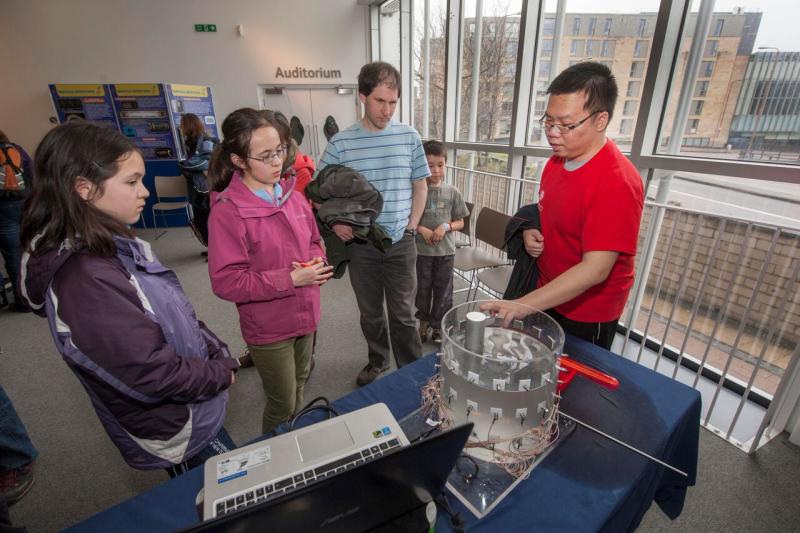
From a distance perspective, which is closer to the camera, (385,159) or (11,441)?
(11,441)

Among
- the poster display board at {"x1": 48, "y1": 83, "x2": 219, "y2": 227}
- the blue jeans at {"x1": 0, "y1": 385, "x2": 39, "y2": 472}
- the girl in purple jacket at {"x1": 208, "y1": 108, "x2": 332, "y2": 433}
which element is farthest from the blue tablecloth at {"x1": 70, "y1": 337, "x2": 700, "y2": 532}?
the poster display board at {"x1": 48, "y1": 83, "x2": 219, "y2": 227}

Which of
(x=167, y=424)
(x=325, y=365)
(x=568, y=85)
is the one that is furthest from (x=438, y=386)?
(x=325, y=365)

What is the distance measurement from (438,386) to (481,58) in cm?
407

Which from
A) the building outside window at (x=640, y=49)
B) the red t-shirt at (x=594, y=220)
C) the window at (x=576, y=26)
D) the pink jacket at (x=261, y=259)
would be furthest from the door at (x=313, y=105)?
the red t-shirt at (x=594, y=220)

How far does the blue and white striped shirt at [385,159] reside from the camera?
6.16 feet

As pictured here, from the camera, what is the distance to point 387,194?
192 cm

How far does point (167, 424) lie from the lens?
0.99 metres

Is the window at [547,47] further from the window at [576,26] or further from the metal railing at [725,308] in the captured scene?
the metal railing at [725,308]

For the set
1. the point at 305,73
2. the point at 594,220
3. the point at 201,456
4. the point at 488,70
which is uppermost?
the point at 305,73

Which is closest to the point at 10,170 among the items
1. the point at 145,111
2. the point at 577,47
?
the point at 145,111

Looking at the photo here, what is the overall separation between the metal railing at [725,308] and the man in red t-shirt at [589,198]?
1.06 metres

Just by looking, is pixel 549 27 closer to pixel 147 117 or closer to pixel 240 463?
pixel 240 463

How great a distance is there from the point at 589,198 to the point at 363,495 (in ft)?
3.46

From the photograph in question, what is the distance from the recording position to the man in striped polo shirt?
1.79 m
